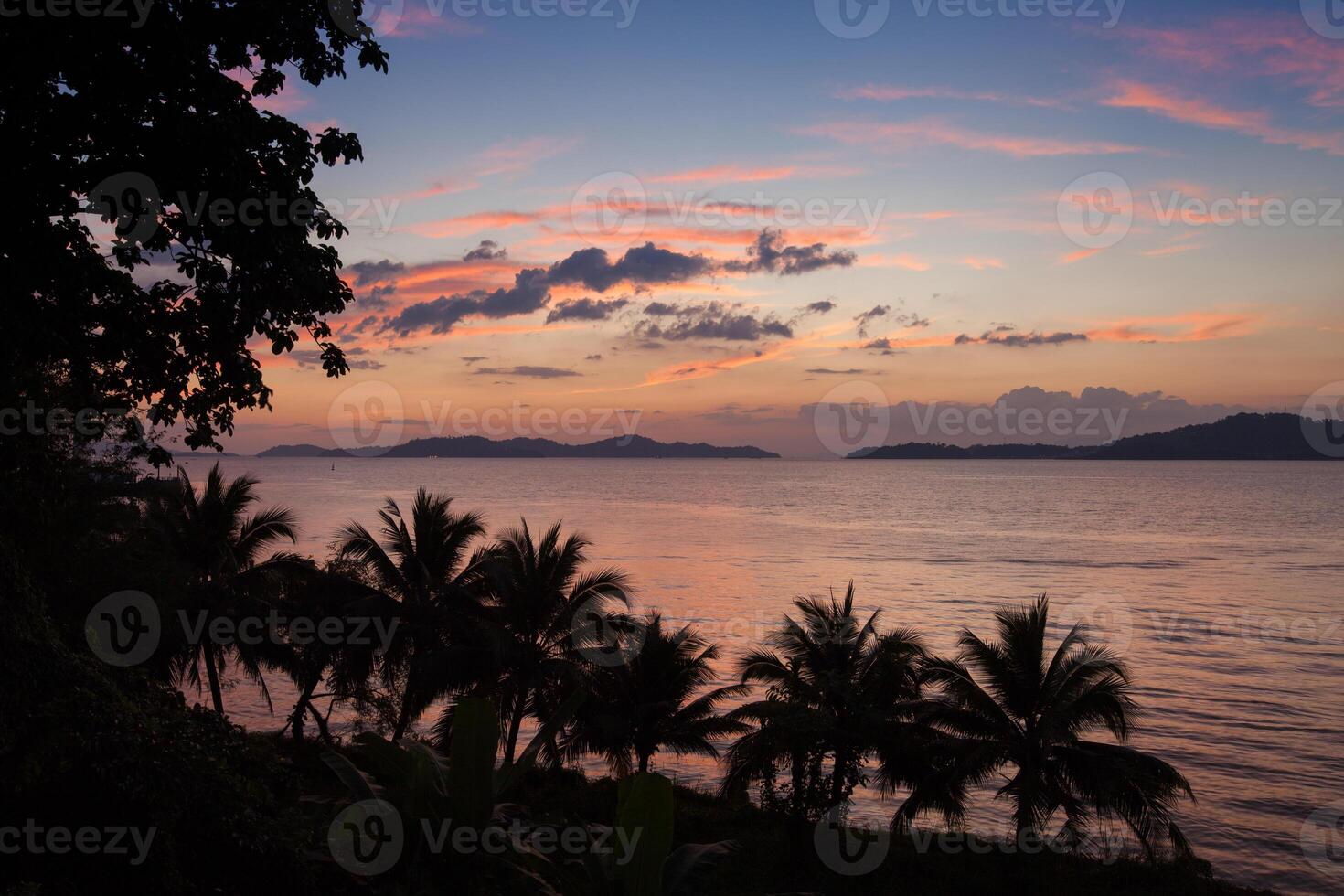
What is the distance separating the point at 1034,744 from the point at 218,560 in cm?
2433

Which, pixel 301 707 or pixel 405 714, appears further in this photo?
pixel 301 707

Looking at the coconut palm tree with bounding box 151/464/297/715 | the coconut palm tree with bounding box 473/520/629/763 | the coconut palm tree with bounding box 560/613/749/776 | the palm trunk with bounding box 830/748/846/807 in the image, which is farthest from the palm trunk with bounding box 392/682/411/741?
the palm trunk with bounding box 830/748/846/807

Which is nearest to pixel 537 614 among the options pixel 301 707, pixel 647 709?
pixel 647 709

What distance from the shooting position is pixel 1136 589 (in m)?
70.6

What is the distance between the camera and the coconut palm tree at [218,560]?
2672 cm

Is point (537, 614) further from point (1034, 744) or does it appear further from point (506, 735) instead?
point (1034, 744)

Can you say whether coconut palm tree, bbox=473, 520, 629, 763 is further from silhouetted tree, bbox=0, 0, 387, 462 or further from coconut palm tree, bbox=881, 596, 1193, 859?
silhouetted tree, bbox=0, 0, 387, 462

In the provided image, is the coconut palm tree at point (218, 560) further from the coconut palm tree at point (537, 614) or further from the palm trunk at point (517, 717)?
the palm trunk at point (517, 717)

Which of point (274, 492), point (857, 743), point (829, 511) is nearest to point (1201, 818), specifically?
point (857, 743)

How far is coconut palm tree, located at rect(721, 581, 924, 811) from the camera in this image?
21.5 meters

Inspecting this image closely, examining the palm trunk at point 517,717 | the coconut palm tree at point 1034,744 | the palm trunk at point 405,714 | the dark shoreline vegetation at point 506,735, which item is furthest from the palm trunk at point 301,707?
the coconut palm tree at point 1034,744

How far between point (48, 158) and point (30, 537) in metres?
11.0

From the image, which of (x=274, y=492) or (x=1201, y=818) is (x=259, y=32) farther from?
(x=274, y=492)

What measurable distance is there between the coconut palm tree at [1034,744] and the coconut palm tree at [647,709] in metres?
6.03
